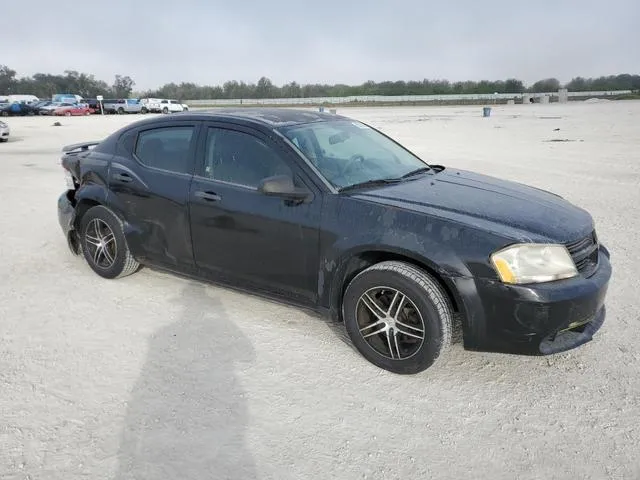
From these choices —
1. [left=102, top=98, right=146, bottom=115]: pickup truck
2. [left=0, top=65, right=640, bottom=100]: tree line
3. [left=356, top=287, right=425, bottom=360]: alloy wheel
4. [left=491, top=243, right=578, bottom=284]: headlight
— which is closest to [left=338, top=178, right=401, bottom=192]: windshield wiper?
[left=356, top=287, right=425, bottom=360]: alloy wheel

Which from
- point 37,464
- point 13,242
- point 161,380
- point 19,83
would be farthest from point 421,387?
→ point 19,83

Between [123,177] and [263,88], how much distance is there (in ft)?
343

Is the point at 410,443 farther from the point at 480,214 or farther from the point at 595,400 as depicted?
the point at 480,214

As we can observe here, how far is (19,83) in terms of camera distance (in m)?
100

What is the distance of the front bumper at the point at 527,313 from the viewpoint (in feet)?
9.51

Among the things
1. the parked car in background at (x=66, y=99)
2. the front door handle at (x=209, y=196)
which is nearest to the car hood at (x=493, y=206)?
the front door handle at (x=209, y=196)

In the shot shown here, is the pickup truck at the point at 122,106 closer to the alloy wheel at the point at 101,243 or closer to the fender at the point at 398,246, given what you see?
the alloy wheel at the point at 101,243

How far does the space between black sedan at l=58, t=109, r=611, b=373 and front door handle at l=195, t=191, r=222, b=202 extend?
0.04 feet

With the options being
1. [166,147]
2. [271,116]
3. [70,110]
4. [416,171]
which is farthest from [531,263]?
[70,110]

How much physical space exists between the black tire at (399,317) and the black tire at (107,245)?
2.36 meters

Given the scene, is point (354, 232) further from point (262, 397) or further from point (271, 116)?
point (271, 116)

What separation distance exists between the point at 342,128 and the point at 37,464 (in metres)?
3.19

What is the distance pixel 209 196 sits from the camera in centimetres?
393

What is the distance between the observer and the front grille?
Result: 10.3 feet
